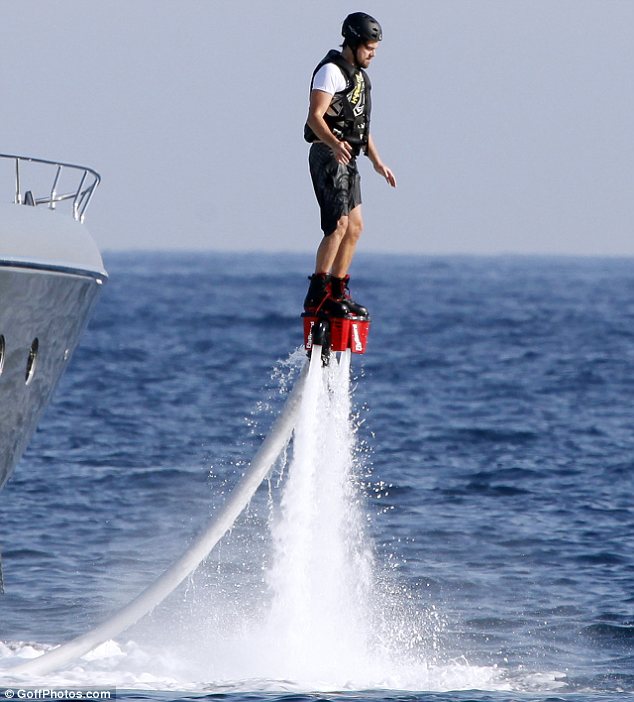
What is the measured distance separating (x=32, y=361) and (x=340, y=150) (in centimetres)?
359

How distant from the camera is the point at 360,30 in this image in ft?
41.8

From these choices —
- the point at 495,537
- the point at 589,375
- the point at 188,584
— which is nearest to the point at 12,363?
the point at 188,584

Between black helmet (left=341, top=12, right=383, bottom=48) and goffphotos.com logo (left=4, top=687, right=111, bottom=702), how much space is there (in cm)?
630

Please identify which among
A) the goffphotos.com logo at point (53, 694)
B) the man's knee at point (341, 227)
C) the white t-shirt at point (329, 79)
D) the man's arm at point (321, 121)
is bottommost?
the goffphotos.com logo at point (53, 694)

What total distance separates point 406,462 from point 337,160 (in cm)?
1592

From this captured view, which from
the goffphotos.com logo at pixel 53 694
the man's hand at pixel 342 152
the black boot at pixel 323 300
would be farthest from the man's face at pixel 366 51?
the goffphotos.com logo at pixel 53 694

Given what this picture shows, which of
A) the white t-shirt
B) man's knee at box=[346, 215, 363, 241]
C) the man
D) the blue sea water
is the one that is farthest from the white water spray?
the white t-shirt

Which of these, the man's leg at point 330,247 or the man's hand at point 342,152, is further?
the man's leg at point 330,247

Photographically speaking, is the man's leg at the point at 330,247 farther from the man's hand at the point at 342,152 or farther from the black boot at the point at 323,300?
the man's hand at the point at 342,152

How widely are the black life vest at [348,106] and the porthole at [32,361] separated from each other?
10.5 ft

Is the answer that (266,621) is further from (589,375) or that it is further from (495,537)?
(589,375)

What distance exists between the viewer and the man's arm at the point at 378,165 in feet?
44.3

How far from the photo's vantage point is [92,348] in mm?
56938

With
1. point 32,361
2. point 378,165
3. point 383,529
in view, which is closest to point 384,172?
point 378,165
